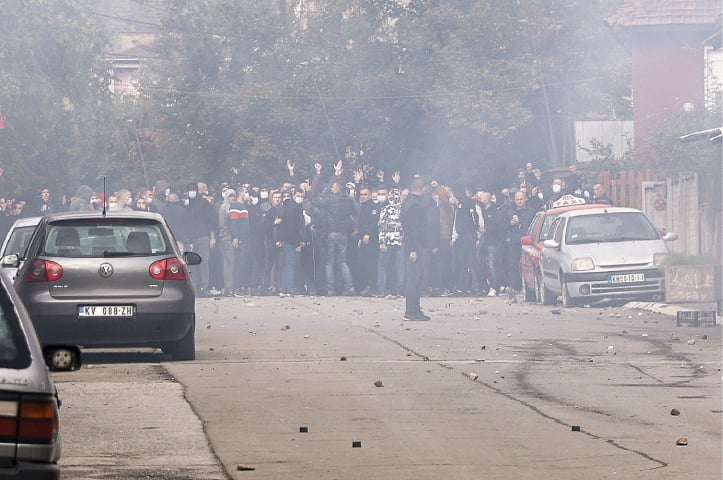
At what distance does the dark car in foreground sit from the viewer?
5.68 m

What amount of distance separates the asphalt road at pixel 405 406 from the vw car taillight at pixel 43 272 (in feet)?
2.91

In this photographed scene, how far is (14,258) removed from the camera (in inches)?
624

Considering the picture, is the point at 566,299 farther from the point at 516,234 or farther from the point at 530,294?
the point at 516,234

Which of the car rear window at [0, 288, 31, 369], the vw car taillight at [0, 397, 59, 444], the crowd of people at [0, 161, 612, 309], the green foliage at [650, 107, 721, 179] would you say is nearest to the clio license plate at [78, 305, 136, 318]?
the car rear window at [0, 288, 31, 369]

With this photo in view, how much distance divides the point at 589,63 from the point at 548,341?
35294mm

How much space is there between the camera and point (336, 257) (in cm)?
3017

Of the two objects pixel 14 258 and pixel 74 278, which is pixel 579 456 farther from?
pixel 14 258

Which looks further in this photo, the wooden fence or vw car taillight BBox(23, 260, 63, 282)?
the wooden fence

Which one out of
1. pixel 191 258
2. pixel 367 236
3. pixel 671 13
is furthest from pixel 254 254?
pixel 671 13

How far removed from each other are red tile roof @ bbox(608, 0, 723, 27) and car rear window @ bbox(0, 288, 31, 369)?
3994cm

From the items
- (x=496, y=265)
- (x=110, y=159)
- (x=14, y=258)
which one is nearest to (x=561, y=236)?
(x=496, y=265)

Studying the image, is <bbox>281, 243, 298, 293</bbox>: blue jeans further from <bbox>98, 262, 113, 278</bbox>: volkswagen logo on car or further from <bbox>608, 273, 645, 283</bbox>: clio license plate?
<bbox>98, 262, 113, 278</bbox>: volkswagen logo on car

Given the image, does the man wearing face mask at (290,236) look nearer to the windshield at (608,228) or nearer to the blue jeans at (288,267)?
the blue jeans at (288,267)

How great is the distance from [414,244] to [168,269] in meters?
7.39
